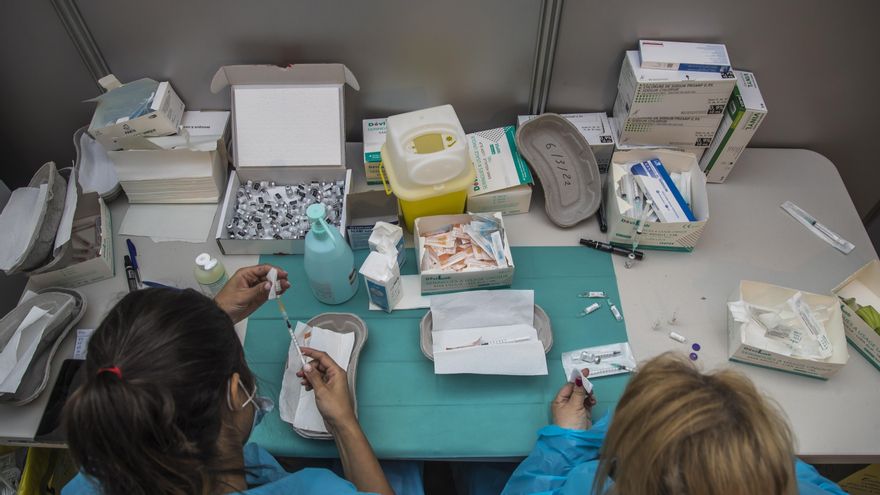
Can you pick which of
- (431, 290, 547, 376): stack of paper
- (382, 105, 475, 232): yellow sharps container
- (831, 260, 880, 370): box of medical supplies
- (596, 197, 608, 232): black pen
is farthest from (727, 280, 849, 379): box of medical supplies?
(382, 105, 475, 232): yellow sharps container

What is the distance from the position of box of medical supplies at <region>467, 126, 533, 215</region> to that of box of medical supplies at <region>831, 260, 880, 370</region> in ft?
2.43

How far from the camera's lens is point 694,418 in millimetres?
754

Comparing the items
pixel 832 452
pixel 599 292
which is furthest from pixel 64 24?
pixel 832 452

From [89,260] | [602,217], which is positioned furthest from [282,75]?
[602,217]

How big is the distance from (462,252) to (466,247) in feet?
0.06

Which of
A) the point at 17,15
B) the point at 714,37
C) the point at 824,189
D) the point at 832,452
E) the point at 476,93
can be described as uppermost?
the point at 714,37

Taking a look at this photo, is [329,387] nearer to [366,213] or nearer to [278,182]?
[366,213]

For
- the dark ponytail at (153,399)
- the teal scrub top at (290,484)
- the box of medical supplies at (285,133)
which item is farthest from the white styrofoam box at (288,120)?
the teal scrub top at (290,484)

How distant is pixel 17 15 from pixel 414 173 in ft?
3.43

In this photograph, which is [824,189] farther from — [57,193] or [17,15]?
[17,15]

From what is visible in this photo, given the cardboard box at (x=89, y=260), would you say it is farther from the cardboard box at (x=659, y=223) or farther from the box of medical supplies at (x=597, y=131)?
the cardboard box at (x=659, y=223)

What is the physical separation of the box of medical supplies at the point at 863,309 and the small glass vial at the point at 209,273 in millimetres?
1398

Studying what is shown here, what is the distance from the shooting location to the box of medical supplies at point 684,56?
1.38 m

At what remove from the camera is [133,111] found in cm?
145
